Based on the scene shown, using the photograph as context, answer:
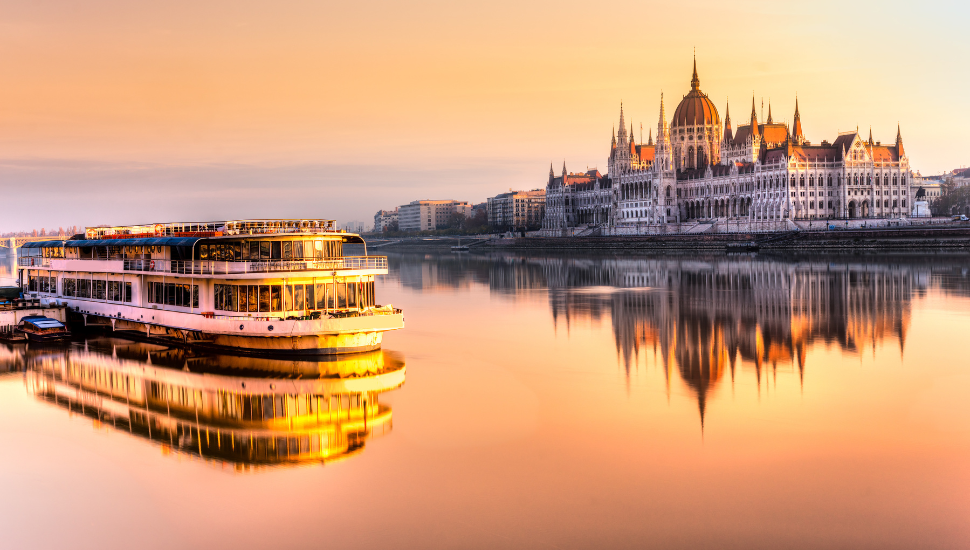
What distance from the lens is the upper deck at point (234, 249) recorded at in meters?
29.4

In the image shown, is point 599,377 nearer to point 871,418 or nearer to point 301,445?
point 871,418

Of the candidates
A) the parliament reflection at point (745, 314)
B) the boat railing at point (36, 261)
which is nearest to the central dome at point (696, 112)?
the parliament reflection at point (745, 314)

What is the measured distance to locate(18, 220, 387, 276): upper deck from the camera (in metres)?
29.4

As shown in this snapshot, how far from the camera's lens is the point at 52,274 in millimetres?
41406

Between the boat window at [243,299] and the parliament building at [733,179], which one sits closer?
the boat window at [243,299]

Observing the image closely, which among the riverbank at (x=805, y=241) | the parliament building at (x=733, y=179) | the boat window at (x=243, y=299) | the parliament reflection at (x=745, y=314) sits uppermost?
the parliament building at (x=733, y=179)

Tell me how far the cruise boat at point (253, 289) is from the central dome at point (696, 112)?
158294 millimetres

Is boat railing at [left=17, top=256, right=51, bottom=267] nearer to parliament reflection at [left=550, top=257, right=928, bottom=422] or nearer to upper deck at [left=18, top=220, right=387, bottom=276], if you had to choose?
upper deck at [left=18, top=220, right=387, bottom=276]

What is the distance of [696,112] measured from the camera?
180500mm

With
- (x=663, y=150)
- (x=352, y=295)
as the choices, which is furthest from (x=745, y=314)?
(x=663, y=150)

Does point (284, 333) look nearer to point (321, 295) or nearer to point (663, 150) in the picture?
point (321, 295)

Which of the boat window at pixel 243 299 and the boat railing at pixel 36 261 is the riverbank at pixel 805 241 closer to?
the boat window at pixel 243 299

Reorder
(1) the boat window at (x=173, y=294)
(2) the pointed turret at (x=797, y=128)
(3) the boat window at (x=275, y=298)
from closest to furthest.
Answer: (3) the boat window at (x=275, y=298)
(1) the boat window at (x=173, y=294)
(2) the pointed turret at (x=797, y=128)

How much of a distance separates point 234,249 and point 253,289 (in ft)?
7.80
